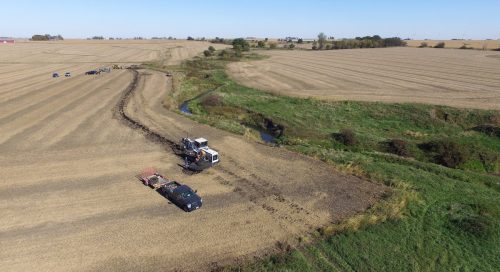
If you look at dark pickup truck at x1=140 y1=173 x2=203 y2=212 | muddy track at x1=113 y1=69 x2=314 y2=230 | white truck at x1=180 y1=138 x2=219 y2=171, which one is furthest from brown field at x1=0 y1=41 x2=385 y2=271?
white truck at x1=180 y1=138 x2=219 y2=171

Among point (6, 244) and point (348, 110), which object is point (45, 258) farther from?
point (348, 110)

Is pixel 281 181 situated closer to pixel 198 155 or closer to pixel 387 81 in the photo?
pixel 198 155

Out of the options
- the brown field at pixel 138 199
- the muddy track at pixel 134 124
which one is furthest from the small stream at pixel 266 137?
the muddy track at pixel 134 124

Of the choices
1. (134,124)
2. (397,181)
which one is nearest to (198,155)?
(134,124)

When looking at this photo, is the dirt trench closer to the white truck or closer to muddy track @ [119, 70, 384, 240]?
muddy track @ [119, 70, 384, 240]

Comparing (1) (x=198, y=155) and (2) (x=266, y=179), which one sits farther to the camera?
(1) (x=198, y=155)

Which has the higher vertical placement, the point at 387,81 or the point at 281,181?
the point at 387,81
